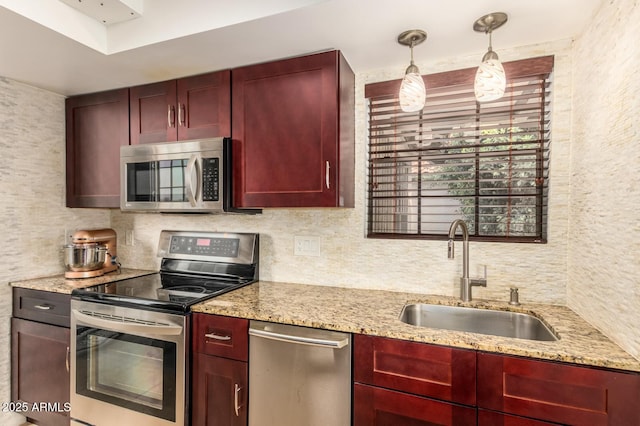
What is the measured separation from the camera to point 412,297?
1.72 metres

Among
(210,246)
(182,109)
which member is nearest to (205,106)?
(182,109)

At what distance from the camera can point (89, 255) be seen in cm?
212

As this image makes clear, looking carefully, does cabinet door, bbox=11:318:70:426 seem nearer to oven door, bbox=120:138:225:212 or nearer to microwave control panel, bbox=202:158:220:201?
oven door, bbox=120:138:225:212

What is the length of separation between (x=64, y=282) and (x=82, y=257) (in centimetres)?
17

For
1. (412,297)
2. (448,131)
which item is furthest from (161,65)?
(412,297)

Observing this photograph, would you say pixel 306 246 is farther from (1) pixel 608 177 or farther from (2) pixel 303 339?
(1) pixel 608 177

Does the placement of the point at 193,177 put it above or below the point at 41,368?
above

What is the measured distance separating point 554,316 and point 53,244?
2.97m

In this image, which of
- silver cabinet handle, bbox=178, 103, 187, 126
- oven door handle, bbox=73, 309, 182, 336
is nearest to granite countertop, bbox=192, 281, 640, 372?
oven door handle, bbox=73, 309, 182, 336

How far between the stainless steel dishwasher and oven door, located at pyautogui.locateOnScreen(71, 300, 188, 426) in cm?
37

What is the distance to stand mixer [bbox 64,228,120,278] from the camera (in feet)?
6.88

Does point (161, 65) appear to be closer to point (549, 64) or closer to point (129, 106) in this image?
point (129, 106)

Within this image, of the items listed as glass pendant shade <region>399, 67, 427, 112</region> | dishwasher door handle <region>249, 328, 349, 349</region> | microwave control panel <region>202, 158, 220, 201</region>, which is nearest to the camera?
dishwasher door handle <region>249, 328, 349, 349</region>

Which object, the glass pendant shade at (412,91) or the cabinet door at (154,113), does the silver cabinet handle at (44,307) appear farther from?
the glass pendant shade at (412,91)
